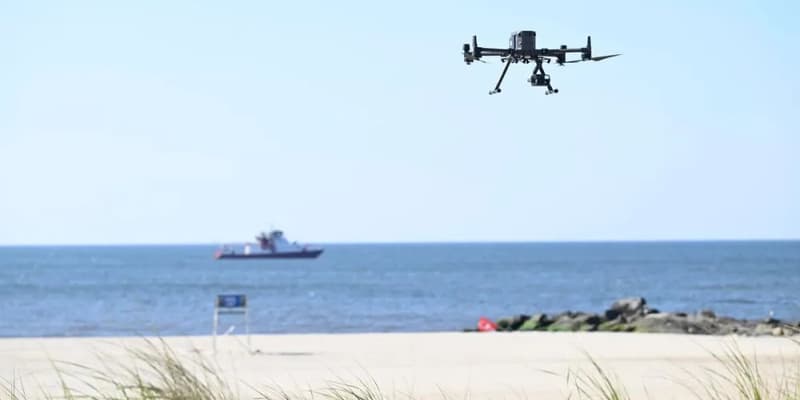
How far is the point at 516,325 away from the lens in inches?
1273

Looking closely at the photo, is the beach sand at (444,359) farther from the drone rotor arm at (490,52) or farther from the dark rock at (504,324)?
the dark rock at (504,324)

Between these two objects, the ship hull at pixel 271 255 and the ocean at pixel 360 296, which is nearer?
the ocean at pixel 360 296

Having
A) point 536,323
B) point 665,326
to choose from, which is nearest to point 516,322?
point 536,323

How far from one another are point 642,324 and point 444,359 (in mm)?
11686

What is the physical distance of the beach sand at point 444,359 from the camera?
12969mm

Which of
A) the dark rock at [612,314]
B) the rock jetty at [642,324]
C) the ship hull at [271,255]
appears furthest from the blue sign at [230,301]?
the ship hull at [271,255]

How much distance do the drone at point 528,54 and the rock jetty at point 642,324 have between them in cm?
1630

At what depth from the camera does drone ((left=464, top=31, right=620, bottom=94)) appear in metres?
6.38

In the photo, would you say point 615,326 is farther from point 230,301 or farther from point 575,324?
point 230,301

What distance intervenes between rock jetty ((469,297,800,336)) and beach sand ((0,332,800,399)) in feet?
13.9

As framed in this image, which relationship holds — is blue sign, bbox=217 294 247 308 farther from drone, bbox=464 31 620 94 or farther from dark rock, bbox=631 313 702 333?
drone, bbox=464 31 620 94

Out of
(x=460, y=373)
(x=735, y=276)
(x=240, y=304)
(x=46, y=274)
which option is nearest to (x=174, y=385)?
(x=460, y=373)

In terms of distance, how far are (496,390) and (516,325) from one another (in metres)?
19.8

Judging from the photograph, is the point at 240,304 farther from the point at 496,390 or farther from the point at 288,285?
the point at 288,285
